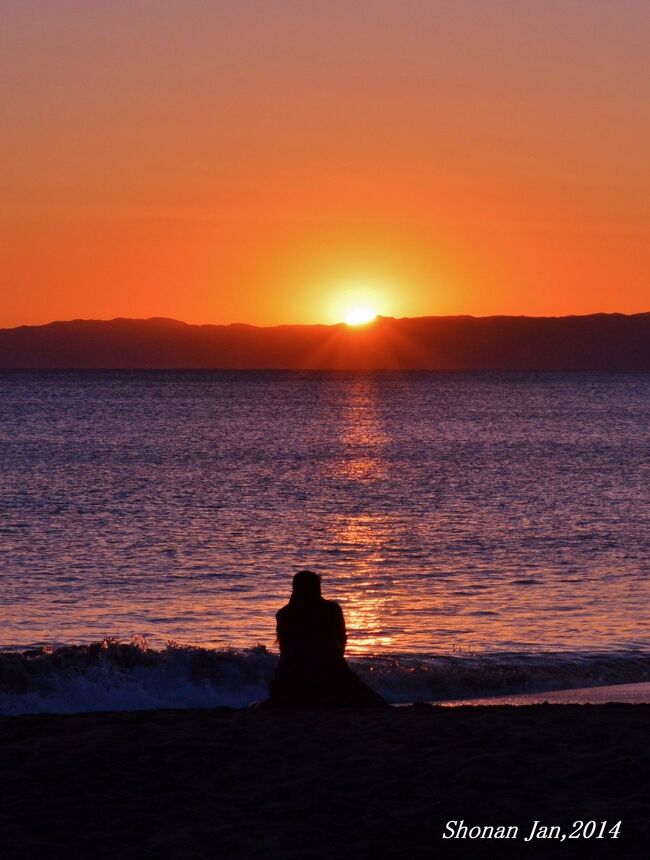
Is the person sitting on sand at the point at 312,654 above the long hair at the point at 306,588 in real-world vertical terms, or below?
below

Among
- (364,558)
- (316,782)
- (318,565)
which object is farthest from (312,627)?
(364,558)

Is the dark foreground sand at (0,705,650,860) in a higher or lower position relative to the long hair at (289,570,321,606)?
lower

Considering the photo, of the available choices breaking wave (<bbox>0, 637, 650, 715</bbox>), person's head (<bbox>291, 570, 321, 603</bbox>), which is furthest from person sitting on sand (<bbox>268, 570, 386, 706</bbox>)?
breaking wave (<bbox>0, 637, 650, 715</bbox>)

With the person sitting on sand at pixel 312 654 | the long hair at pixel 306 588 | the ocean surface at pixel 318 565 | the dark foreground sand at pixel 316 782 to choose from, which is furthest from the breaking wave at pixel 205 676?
the dark foreground sand at pixel 316 782

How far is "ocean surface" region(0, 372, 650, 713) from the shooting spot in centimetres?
1612

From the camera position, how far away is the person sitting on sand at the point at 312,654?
10.5m

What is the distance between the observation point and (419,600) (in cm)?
2189

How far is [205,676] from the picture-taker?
16.0 m

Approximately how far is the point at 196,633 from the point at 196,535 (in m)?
13.4

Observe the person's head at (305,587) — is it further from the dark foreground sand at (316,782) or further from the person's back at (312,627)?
the dark foreground sand at (316,782)

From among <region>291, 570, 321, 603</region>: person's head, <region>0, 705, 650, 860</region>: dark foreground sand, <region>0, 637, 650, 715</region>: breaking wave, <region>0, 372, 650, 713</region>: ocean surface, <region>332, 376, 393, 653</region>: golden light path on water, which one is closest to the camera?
<region>0, 705, 650, 860</region>: dark foreground sand

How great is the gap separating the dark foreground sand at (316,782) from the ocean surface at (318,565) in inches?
237

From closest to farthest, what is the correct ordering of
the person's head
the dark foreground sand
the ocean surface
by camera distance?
the dark foreground sand → the person's head → the ocean surface

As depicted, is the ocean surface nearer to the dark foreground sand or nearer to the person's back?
the person's back
